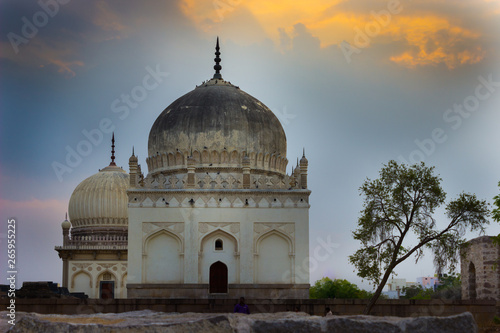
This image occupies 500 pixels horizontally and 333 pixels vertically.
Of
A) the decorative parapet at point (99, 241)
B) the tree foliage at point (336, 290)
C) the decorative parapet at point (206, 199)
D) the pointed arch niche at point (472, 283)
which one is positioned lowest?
the tree foliage at point (336, 290)

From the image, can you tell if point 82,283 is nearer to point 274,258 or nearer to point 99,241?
point 99,241

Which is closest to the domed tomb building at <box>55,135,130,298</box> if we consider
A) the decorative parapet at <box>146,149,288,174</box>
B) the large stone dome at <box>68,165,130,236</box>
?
the large stone dome at <box>68,165,130,236</box>

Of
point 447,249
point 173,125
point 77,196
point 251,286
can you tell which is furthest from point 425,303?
point 77,196

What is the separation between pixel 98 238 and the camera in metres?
34.2

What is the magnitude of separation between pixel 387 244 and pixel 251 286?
22.7ft

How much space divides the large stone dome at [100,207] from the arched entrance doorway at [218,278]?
1182cm

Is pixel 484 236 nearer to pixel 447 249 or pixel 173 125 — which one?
pixel 447 249

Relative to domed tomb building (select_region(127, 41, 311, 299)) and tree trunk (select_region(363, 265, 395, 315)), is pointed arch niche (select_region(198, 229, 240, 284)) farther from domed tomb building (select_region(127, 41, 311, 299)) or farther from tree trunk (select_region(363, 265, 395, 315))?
tree trunk (select_region(363, 265, 395, 315))

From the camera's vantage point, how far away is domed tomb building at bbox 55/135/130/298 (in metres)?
33.2

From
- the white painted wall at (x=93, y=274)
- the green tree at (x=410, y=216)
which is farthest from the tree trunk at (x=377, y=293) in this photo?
the white painted wall at (x=93, y=274)

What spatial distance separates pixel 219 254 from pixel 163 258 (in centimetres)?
206

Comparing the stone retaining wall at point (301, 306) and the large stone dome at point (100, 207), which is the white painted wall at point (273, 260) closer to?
the stone retaining wall at point (301, 306)

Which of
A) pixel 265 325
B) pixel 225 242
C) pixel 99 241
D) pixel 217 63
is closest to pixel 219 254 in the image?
pixel 225 242

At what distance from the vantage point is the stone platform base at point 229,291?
24.1m
